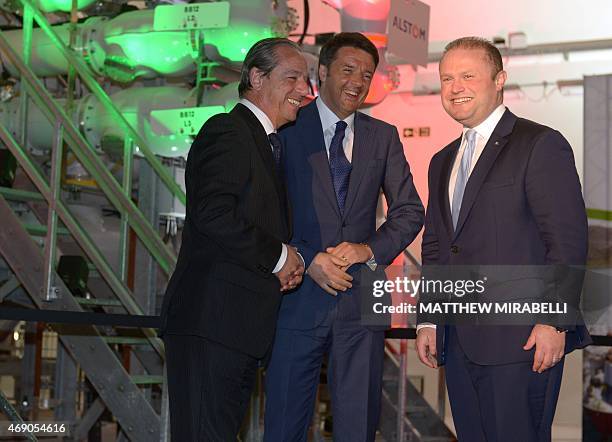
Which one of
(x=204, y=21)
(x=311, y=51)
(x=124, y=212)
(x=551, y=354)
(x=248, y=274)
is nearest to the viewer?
(x=551, y=354)

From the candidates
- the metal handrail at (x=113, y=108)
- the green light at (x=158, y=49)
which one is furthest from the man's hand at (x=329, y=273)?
the green light at (x=158, y=49)

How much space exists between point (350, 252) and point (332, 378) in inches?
14.3

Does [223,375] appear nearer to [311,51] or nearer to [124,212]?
[124,212]

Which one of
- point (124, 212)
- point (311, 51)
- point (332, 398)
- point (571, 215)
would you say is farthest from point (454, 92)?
point (311, 51)

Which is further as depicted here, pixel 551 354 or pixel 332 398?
pixel 332 398

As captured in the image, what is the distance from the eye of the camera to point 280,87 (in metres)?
2.57

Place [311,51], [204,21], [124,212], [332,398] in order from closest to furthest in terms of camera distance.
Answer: [332,398]
[124,212]
[204,21]
[311,51]

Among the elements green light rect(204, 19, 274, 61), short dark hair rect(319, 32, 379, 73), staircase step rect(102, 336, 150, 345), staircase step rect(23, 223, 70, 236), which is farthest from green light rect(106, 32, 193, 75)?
short dark hair rect(319, 32, 379, 73)

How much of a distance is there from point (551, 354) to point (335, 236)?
0.75 m

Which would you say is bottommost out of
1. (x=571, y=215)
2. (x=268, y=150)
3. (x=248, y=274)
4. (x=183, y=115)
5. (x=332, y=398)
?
(x=332, y=398)

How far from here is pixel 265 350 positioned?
245 centimetres

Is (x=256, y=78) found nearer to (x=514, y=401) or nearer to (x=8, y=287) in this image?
(x=514, y=401)

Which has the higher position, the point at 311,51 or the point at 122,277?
the point at 311,51

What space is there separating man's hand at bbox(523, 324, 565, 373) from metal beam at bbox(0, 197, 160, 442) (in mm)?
2881
